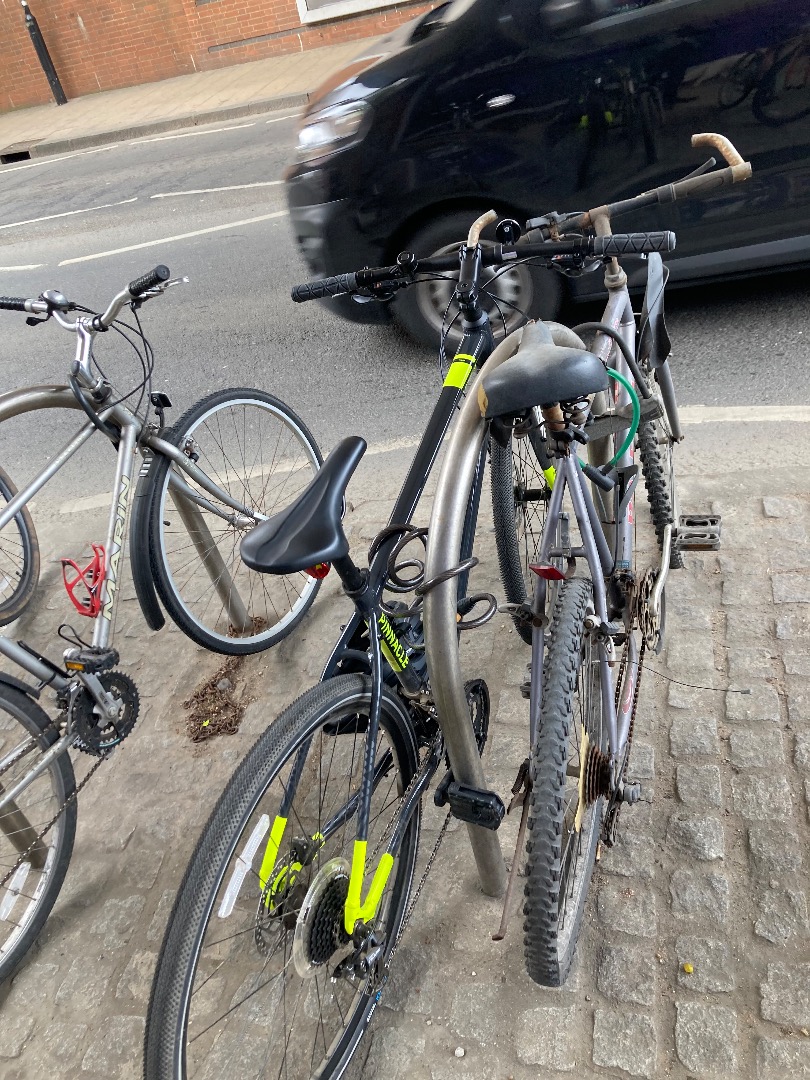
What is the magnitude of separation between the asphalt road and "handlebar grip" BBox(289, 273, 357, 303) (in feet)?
6.70

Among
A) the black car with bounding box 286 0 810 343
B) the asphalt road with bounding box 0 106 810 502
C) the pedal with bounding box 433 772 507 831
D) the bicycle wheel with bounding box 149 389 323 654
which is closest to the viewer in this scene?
the pedal with bounding box 433 772 507 831

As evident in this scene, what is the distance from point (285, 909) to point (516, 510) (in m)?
1.73

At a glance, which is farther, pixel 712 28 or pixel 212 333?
pixel 212 333

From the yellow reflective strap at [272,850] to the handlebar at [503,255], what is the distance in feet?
4.77

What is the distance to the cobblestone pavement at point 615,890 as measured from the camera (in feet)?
6.48

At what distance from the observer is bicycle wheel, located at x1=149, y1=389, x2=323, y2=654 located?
3023mm

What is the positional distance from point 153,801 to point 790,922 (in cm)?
200

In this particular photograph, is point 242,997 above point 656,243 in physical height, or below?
below

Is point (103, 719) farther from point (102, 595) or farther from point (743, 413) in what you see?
point (743, 413)

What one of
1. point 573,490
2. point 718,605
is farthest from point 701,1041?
point 718,605

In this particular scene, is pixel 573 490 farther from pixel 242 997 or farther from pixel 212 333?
pixel 212 333

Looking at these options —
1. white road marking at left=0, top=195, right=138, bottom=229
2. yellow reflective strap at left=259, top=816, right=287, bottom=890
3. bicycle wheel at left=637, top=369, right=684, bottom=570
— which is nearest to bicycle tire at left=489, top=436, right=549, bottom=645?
bicycle wheel at left=637, top=369, right=684, bottom=570

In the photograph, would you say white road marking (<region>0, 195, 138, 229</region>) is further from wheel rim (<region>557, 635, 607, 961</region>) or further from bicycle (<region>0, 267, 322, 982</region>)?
wheel rim (<region>557, 635, 607, 961</region>)

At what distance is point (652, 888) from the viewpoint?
2.23m
